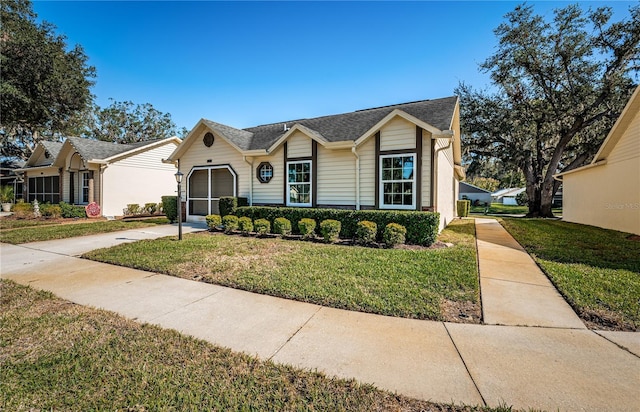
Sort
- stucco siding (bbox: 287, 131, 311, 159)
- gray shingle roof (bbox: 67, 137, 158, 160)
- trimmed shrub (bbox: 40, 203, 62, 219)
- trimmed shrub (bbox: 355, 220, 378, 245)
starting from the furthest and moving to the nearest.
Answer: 1. gray shingle roof (bbox: 67, 137, 158, 160)
2. trimmed shrub (bbox: 40, 203, 62, 219)
3. stucco siding (bbox: 287, 131, 311, 159)
4. trimmed shrub (bbox: 355, 220, 378, 245)

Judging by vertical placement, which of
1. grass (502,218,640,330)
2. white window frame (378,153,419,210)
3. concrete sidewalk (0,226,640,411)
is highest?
white window frame (378,153,419,210)

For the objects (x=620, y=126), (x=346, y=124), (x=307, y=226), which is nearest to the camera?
(x=307, y=226)

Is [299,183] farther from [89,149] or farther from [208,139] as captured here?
[89,149]

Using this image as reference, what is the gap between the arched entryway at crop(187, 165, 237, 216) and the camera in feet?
46.9

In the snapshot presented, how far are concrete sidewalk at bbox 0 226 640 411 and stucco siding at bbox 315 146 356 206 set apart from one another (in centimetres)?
650

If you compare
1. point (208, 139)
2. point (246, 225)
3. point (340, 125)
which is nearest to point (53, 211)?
point (208, 139)

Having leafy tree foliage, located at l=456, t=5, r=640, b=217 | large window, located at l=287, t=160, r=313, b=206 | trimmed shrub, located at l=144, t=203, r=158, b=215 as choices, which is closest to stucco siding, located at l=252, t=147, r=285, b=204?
large window, located at l=287, t=160, r=313, b=206

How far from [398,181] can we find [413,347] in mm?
7163

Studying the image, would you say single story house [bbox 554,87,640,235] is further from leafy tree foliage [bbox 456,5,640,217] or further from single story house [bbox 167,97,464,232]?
leafy tree foliage [bbox 456,5,640,217]

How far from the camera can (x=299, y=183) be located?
11438mm

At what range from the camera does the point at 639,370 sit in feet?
8.59

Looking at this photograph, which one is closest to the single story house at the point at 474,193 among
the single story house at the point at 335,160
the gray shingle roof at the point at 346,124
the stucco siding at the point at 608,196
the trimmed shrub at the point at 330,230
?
the stucco siding at the point at 608,196

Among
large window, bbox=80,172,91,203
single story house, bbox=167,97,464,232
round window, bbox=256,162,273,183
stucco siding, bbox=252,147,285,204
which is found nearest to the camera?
single story house, bbox=167,97,464,232

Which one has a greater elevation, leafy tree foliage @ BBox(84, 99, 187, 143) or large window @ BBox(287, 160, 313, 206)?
leafy tree foliage @ BBox(84, 99, 187, 143)
